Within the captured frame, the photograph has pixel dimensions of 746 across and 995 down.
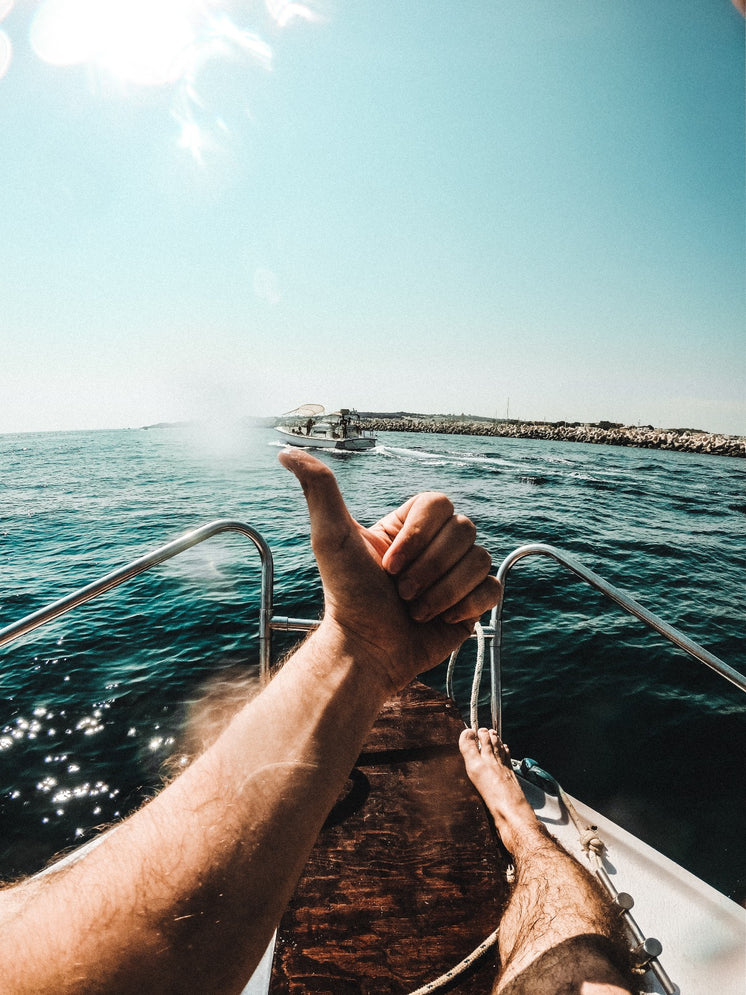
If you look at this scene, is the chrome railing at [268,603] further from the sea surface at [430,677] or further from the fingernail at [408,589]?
the sea surface at [430,677]

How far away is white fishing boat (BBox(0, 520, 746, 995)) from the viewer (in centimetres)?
153

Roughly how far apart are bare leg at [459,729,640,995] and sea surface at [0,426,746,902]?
8.48 ft

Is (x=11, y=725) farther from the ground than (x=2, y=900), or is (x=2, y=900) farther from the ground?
(x=2, y=900)

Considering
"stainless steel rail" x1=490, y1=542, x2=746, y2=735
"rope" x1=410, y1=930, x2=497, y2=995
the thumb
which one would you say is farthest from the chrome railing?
"rope" x1=410, y1=930, x2=497, y2=995

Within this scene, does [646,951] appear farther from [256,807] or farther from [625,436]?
[625,436]

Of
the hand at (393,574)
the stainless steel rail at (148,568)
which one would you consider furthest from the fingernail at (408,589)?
the stainless steel rail at (148,568)

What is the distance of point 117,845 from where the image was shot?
87cm

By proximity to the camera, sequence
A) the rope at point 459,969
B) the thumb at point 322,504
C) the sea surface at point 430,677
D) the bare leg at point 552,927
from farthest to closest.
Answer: the sea surface at point 430,677
the rope at point 459,969
the bare leg at point 552,927
the thumb at point 322,504

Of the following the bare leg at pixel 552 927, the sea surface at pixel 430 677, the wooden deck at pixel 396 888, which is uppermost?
the bare leg at pixel 552 927

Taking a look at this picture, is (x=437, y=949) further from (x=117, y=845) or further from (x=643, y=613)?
Result: (x=643, y=613)

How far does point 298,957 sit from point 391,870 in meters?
0.46

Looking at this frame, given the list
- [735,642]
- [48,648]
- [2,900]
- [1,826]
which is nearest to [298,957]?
[2,900]

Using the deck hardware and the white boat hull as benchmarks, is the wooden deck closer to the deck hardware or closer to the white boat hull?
the deck hardware

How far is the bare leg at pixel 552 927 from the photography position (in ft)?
4.38
